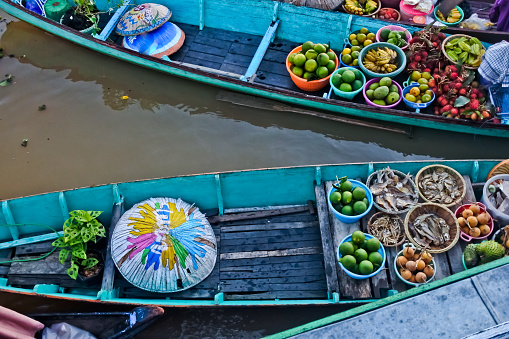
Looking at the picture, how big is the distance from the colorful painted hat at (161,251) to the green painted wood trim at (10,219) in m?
1.54

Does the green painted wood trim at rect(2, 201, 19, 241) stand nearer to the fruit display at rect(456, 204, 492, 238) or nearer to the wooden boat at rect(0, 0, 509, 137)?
the wooden boat at rect(0, 0, 509, 137)

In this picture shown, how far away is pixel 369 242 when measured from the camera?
4.88m

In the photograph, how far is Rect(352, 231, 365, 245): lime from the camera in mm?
4879

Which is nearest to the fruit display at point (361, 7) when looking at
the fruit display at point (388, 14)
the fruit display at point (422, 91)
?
the fruit display at point (388, 14)

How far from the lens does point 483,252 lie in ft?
15.1

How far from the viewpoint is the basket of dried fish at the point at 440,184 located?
530cm

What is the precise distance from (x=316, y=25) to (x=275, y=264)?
434cm

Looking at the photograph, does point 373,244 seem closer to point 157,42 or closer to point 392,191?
point 392,191

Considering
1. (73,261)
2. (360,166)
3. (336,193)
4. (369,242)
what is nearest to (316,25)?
(360,166)

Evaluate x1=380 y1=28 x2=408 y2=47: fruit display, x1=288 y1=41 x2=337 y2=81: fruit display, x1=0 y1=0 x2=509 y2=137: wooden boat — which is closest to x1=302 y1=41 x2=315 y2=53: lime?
x1=288 y1=41 x2=337 y2=81: fruit display

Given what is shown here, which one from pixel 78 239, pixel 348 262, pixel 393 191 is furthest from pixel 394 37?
pixel 78 239

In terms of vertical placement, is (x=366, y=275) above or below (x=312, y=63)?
below

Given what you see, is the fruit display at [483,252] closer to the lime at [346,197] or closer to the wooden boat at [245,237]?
the wooden boat at [245,237]

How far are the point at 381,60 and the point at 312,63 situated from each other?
3.60 ft
